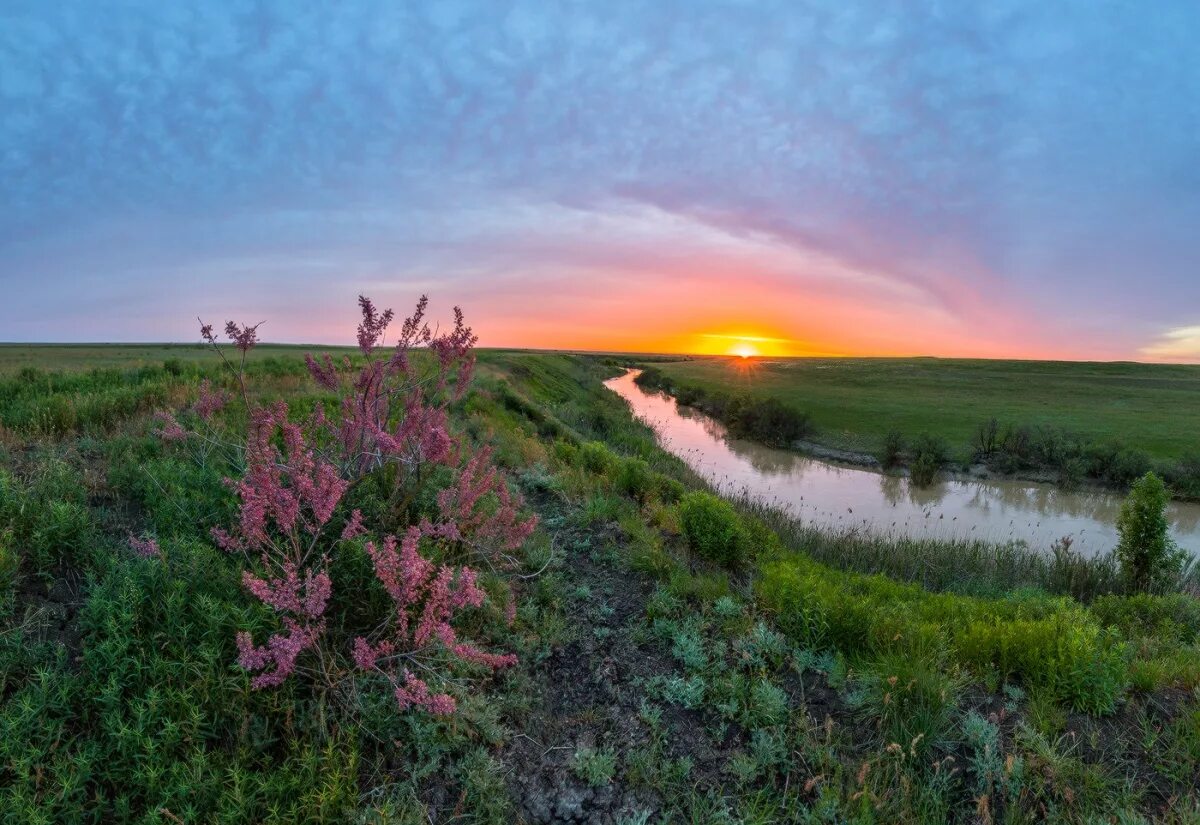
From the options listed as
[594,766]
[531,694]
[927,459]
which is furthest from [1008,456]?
[594,766]

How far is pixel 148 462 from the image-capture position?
5172 millimetres

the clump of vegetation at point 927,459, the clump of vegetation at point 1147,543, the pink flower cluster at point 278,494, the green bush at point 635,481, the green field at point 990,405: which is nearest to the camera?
the pink flower cluster at point 278,494

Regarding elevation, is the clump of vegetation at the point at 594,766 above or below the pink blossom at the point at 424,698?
below

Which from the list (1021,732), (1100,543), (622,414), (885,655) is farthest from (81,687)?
(622,414)

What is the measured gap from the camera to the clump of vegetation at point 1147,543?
9.24 meters

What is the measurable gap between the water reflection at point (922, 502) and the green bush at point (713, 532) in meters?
8.37

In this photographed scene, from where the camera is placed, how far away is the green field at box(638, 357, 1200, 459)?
91.5 feet

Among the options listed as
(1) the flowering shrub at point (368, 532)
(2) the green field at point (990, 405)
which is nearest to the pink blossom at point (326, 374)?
(1) the flowering shrub at point (368, 532)

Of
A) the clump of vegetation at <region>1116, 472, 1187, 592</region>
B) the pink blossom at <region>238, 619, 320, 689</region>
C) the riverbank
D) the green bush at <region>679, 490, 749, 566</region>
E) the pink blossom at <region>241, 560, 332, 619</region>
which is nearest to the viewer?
the pink blossom at <region>238, 619, 320, 689</region>

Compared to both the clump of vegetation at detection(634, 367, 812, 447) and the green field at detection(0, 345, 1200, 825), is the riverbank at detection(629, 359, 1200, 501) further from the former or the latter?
the green field at detection(0, 345, 1200, 825)

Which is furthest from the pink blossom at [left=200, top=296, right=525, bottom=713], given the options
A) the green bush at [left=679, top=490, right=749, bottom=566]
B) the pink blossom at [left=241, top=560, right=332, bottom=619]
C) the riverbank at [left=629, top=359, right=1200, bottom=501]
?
the riverbank at [left=629, top=359, right=1200, bottom=501]

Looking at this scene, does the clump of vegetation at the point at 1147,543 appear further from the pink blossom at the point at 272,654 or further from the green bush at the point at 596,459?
the pink blossom at the point at 272,654

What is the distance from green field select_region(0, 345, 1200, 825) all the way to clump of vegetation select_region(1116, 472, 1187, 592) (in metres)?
5.05

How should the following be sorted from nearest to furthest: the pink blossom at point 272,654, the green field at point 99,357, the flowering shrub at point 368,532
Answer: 1. the pink blossom at point 272,654
2. the flowering shrub at point 368,532
3. the green field at point 99,357
